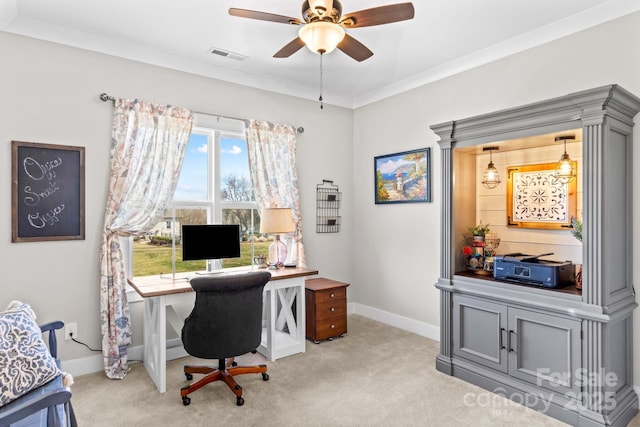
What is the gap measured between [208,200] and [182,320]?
1160mm

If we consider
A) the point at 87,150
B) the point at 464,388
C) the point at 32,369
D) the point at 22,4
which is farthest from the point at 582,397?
the point at 22,4

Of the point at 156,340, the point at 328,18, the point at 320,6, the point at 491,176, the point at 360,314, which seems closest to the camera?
the point at 320,6

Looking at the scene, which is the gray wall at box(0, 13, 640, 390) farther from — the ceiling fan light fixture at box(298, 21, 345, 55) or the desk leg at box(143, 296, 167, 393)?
the ceiling fan light fixture at box(298, 21, 345, 55)

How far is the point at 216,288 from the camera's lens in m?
2.51

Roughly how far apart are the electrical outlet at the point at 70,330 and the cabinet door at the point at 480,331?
3048mm

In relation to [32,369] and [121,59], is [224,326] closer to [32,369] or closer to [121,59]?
[32,369]

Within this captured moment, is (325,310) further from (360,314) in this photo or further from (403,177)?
Result: (403,177)

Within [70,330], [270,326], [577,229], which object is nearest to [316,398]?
[270,326]

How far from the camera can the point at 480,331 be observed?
291cm

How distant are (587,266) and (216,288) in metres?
2.32

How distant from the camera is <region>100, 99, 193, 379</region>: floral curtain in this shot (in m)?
3.12

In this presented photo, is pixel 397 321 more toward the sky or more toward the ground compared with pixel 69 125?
more toward the ground

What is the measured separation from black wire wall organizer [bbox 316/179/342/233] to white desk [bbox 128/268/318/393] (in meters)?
1.01

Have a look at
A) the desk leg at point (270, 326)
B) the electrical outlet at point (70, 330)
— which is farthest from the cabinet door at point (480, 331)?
the electrical outlet at point (70, 330)
